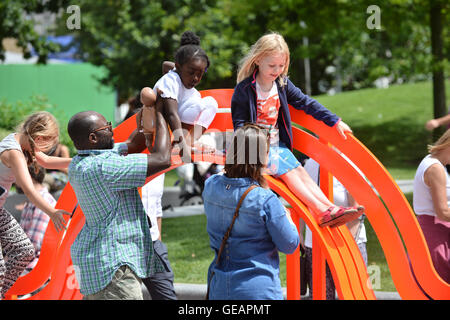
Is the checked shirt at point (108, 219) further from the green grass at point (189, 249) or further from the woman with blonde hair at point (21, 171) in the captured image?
the green grass at point (189, 249)

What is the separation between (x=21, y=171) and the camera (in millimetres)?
4051

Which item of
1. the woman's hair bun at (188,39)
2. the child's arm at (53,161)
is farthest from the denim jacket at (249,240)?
the child's arm at (53,161)

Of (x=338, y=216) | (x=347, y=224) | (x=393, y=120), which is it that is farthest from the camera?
(x=393, y=120)

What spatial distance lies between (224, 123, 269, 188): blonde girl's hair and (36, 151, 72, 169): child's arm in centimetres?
151

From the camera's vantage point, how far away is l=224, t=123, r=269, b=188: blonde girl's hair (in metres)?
3.03

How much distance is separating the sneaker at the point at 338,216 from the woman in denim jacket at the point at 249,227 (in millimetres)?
564

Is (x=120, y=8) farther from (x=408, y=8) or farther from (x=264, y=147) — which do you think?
(x=264, y=147)

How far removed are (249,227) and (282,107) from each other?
1062mm

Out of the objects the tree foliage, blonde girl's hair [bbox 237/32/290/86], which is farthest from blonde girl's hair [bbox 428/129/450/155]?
the tree foliage

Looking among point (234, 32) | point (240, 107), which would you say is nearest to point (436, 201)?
point (240, 107)

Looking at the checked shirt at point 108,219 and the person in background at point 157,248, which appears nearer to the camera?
the checked shirt at point 108,219

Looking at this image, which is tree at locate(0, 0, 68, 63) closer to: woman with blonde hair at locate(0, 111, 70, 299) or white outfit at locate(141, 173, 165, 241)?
white outfit at locate(141, 173, 165, 241)

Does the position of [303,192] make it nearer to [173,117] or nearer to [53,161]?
[173,117]

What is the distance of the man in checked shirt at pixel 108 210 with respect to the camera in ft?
10.3
